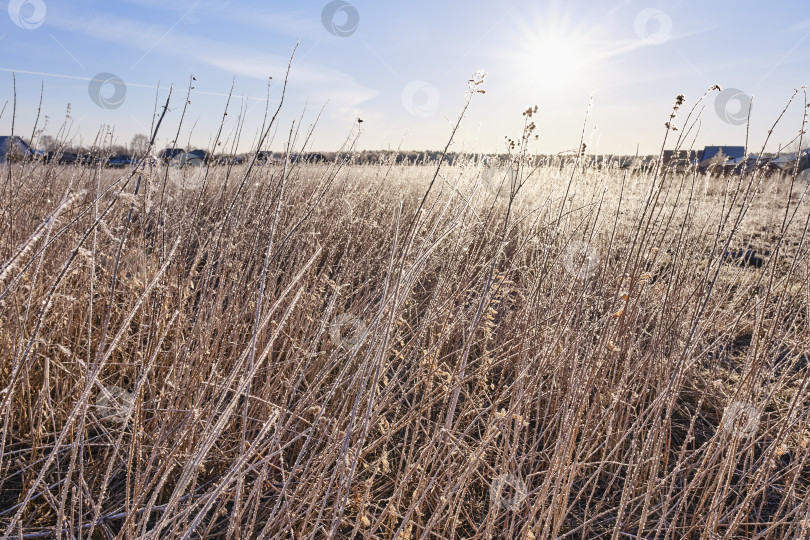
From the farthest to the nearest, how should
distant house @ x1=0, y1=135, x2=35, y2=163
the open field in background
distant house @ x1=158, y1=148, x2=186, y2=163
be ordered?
distant house @ x1=158, y1=148, x2=186, y2=163 → distant house @ x1=0, y1=135, x2=35, y2=163 → the open field in background

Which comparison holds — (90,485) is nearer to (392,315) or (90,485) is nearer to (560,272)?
(392,315)

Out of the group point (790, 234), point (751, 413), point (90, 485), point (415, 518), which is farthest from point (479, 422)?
point (790, 234)

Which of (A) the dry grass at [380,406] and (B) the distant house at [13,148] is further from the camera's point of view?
(B) the distant house at [13,148]

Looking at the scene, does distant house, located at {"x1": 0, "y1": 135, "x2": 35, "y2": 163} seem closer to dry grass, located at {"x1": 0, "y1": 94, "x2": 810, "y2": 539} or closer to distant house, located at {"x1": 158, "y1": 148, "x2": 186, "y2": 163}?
dry grass, located at {"x1": 0, "y1": 94, "x2": 810, "y2": 539}

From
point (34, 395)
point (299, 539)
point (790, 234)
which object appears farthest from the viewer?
point (790, 234)

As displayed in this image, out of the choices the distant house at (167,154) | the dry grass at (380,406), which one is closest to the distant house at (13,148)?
the dry grass at (380,406)

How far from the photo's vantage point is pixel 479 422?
6.65 ft

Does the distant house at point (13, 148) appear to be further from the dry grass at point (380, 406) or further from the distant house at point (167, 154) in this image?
the distant house at point (167, 154)

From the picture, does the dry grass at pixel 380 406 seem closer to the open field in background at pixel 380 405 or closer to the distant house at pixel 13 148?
the open field in background at pixel 380 405

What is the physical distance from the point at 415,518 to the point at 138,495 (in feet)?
2.67

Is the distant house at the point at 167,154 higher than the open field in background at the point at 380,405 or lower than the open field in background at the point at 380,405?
higher

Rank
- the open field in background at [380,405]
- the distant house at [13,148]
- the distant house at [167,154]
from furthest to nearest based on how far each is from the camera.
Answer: the distant house at [167,154], the distant house at [13,148], the open field in background at [380,405]

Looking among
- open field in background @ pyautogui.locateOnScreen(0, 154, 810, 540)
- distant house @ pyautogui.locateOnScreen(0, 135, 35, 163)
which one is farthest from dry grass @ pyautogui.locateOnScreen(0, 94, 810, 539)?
distant house @ pyautogui.locateOnScreen(0, 135, 35, 163)

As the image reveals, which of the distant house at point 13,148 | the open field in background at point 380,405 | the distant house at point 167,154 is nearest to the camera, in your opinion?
the open field in background at point 380,405
